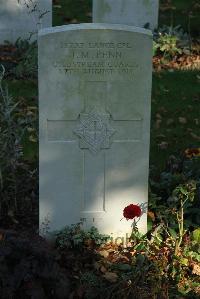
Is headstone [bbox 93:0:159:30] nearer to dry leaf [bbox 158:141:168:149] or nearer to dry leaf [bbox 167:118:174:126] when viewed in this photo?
dry leaf [bbox 167:118:174:126]

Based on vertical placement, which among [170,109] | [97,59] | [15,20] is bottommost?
[170,109]

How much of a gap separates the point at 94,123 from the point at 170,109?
343 cm

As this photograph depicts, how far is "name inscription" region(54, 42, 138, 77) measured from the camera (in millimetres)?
4469

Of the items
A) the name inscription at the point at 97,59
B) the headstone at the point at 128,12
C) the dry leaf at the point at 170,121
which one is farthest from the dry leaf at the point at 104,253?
the headstone at the point at 128,12

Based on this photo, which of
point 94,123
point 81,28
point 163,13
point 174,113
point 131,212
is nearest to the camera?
point 131,212

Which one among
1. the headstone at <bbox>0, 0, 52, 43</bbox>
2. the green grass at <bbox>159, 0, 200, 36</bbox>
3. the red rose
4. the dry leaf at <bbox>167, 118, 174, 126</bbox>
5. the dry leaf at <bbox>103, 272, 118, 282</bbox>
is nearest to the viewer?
the red rose

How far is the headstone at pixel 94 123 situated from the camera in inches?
176

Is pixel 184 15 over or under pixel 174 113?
over

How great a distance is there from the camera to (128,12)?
35.8 feet

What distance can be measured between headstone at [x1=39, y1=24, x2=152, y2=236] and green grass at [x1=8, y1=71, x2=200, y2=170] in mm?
1405

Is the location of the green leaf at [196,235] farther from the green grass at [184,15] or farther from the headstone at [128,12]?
the green grass at [184,15]

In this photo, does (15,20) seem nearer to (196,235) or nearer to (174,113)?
(174,113)

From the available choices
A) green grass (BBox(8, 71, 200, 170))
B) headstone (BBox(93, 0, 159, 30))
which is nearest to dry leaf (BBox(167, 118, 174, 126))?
green grass (BBox(8, 71, 200, 170))

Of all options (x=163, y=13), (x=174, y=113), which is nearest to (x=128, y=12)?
(x=163, y=13)
